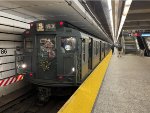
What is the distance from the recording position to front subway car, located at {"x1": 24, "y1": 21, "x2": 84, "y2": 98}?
20.8 ft

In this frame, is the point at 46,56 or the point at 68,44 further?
the point at 46,56

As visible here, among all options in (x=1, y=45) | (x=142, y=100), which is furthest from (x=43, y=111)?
(x=142, y=100)

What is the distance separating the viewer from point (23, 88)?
798cm

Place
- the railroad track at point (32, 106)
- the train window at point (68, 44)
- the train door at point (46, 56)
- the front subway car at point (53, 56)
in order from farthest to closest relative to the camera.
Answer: the train door at point (46, 56) < the train window at point (68, 44) < the front subway car at point (53, 56) < the railroad track at point (32, 106)

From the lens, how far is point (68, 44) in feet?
21.2

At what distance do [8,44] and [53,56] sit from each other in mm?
1908

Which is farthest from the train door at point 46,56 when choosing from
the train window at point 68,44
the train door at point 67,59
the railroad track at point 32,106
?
the railroad track at point 32,106

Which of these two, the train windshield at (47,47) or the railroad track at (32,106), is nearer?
the railroad track at (32,106)

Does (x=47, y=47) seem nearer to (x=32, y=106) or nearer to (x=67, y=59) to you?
(x=67, y=59)

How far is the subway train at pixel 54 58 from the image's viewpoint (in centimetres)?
633

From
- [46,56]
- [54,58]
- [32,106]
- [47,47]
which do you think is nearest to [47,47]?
[47,47]

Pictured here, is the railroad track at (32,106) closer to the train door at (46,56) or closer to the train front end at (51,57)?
the train front end at (51,57)

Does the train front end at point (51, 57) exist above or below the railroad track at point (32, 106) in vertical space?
above

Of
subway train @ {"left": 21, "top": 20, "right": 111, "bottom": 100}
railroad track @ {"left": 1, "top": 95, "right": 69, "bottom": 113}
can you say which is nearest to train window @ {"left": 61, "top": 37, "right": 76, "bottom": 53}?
subway train @ {"left": 21, "top": 20, "right": 111, "bottom": 100}
